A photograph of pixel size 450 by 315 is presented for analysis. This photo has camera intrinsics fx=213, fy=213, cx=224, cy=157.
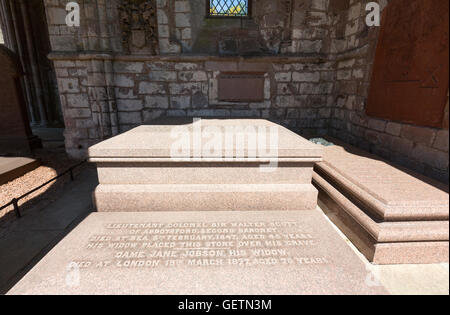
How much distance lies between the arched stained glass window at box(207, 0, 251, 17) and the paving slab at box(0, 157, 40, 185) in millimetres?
4849

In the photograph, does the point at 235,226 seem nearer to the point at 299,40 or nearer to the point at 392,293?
the point at 392,293

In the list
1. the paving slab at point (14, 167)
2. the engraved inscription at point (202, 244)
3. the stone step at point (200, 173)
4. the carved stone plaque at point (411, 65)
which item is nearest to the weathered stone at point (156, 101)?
the paving slab at point (14, 167)

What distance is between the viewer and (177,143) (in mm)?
2402

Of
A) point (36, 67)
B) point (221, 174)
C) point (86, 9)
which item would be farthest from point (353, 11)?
point (36, 67)

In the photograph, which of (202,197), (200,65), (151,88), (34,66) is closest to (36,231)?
(202,197)

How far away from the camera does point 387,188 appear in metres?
1.87

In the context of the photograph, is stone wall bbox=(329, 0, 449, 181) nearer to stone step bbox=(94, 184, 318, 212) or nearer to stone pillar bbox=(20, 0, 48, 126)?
stone step bbox=(94, 184, 318, 212)

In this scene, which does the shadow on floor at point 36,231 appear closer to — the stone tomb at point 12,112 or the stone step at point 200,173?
the stone step at point 200,173

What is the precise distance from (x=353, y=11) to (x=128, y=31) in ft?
14.7

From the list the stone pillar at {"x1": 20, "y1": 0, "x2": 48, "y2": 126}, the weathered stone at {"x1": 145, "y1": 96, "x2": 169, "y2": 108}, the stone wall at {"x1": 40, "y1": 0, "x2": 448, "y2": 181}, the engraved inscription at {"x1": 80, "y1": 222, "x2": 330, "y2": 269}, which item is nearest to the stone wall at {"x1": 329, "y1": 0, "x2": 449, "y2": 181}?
the stone wall at {"x1": 40, "y1": 0, "x2": 448, "y2": 181}

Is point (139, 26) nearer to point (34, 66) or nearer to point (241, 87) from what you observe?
point (241, 87)

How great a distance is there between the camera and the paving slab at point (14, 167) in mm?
3821

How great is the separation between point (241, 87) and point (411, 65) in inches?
123

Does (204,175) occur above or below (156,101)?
below
